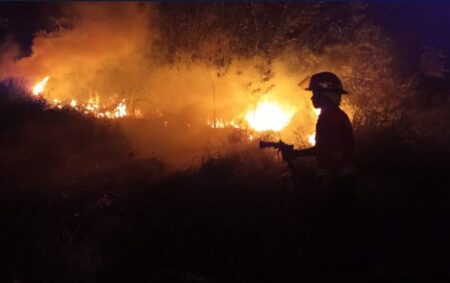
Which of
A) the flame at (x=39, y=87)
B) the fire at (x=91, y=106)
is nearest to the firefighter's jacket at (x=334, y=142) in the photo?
the fire at (x=91, y=106)

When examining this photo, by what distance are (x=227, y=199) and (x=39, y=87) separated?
8149 millimetres

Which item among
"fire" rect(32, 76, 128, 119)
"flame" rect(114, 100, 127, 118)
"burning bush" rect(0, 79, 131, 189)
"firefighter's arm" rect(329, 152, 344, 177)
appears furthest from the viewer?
"flame" rect(114, 100, 127, 118)

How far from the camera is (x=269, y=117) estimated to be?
471 inches

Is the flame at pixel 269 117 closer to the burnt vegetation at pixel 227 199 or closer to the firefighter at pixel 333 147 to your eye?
the burnt vegetation at pixel 227 199

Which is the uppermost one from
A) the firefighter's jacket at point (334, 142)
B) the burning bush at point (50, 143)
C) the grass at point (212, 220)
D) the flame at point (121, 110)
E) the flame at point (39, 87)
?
the flame at point (39, 87)

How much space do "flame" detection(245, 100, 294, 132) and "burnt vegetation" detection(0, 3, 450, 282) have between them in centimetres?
78

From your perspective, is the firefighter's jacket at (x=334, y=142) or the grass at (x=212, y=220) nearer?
the grass at (x=212, y=220)

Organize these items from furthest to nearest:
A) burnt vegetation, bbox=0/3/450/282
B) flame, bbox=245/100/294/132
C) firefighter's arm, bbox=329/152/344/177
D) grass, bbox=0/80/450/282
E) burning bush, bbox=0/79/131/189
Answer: flame, bbox=245/100/294/132, burning bush, bbox=0/79/131/189, firefighter's arm, bbox=329/152/344/177, burnt vegetation, bbox=0/3/450/282, grass, bbox=0/80/450/282

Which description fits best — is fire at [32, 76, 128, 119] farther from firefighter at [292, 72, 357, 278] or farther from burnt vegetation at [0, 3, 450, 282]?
firefighter at [292, 72, 357, 278]

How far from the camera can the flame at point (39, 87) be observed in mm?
12453

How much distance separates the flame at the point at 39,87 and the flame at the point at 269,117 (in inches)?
205

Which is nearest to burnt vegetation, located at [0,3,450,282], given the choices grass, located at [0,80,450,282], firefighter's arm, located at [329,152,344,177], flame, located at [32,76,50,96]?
grass, located at [0,80,450,282]

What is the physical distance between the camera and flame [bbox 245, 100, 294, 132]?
11.7 m

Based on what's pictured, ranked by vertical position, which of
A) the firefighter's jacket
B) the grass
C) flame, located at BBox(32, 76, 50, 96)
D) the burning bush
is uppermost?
flame, located at BBox(32, 76, 50, 96)
